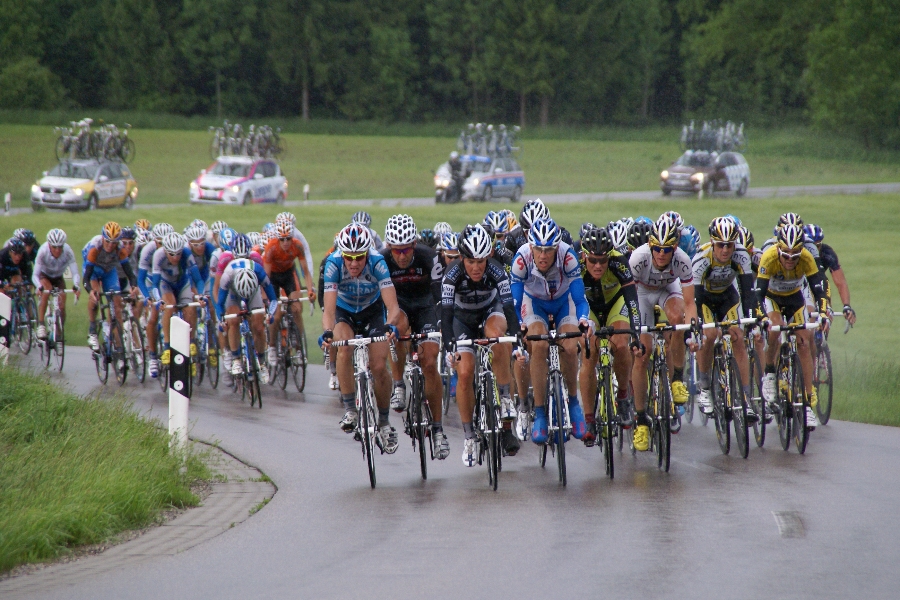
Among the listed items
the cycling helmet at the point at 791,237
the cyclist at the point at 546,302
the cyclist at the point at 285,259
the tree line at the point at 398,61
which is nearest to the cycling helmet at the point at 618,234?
the cyclist at the point at 546,302

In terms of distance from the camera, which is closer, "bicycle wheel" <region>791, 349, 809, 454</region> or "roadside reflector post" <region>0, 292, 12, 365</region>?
"bicycle wheel" <region>791, 349, 809, 454</region>

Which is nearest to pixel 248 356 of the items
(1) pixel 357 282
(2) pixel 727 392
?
(1) pixel 357 282

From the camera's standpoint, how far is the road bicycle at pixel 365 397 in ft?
29.9

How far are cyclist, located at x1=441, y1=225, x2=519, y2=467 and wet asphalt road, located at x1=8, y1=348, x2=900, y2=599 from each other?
0.60 m

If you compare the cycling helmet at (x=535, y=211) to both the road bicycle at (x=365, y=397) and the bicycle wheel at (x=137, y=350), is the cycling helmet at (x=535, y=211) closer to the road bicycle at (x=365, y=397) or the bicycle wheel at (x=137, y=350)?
the road bicycle at (x=365, y=397)

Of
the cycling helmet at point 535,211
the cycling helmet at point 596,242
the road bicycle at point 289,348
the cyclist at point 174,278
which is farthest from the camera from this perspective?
the cyclist at point 174,278

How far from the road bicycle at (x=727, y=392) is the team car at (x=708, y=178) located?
1244 inches

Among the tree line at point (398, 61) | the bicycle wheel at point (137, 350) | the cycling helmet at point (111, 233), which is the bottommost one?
the bicycle wheel at point (137, 350)

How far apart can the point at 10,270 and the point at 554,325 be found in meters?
11.3

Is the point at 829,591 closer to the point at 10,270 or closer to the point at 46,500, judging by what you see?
the point at 46,500

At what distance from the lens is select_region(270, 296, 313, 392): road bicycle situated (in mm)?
14672

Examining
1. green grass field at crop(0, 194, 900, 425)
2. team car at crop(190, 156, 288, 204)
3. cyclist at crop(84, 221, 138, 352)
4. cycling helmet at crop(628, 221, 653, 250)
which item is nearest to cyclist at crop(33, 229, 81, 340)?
cyclist at crop(84, 221, 138, 352)

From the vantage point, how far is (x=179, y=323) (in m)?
9.55

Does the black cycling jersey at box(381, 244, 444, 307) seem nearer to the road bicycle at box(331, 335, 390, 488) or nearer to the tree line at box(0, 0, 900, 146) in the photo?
the road bicycle at box(331, 335, 390, 488)
